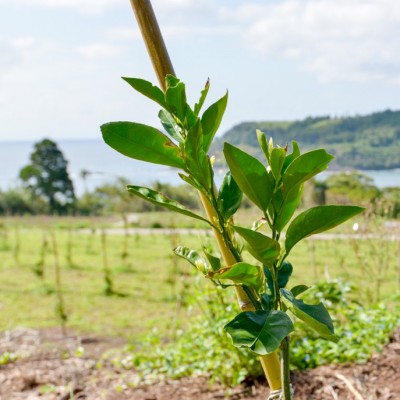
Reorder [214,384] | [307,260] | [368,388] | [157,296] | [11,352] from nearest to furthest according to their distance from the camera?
[368,388] < [214,384] < [11,352] < [157,296] < [307,260]

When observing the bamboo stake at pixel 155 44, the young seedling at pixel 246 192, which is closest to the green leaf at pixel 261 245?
the young seedling at pixel 246 192

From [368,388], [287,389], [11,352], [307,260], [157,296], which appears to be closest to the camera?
[287,389]

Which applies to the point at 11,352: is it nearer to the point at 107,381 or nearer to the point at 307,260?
the point at 107,381

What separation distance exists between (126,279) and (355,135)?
1028cm

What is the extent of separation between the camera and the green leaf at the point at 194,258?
1.07 m

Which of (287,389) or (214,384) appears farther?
(214,384)

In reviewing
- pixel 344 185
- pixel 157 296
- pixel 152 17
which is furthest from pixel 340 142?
pixel 152 17

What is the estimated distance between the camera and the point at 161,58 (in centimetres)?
134

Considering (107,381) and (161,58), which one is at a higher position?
(161,58)

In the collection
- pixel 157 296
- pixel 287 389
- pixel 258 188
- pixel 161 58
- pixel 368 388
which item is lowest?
pixel 157 296

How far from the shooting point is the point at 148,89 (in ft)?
3.51

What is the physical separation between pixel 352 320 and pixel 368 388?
0.87 metres

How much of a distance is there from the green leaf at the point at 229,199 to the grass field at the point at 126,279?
346cm

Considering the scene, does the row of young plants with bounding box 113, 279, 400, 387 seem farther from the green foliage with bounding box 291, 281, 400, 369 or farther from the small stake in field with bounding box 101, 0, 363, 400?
the small stake in field with bounding box 101, 0, 363, 400
